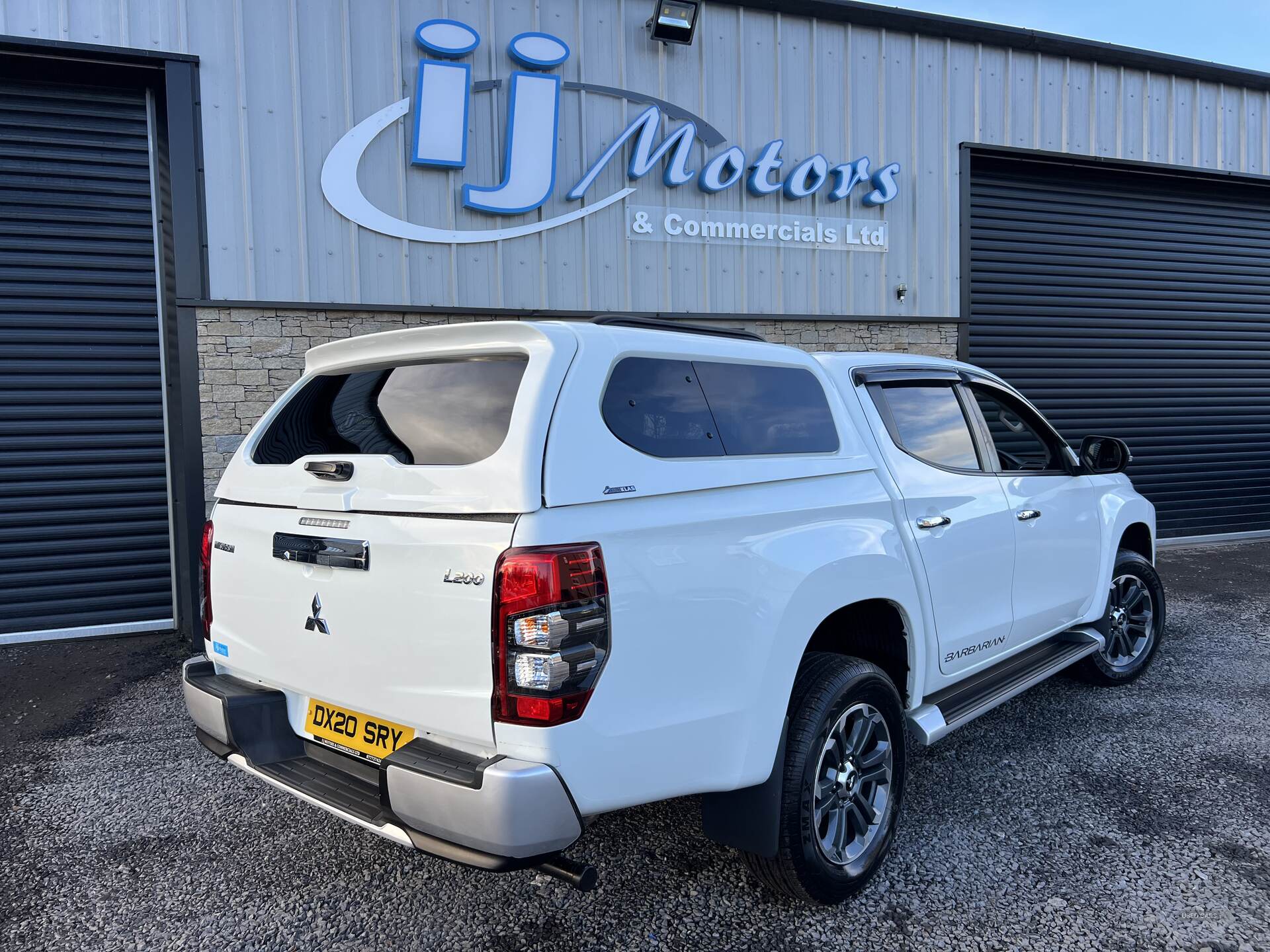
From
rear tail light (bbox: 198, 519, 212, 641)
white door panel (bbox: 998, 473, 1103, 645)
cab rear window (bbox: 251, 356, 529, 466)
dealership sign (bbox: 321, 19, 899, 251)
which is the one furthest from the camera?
dealership sign (bbox: 321, 19, 899, 251)

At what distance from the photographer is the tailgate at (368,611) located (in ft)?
6.92

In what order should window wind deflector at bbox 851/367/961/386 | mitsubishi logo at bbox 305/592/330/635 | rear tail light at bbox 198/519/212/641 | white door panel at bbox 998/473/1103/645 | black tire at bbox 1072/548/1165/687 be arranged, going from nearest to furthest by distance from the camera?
mitsubishi logo at bbox 305/592/330/635
rear tail light at bbox 198/519/212/641
window wind deflector at bbox 851/367/961/386
white door panel at bbox 998/473/1103/645
black tire at bbox 1072/548/1165/687

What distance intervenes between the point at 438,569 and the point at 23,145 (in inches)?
252

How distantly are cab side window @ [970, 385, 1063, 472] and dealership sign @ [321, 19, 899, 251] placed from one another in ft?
12.7

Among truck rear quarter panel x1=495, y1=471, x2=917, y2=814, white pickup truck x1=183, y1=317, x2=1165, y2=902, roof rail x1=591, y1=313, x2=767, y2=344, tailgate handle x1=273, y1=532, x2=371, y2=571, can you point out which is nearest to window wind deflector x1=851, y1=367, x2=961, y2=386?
white pickup truck x1=183, y1=317, x2=1165, y2=902

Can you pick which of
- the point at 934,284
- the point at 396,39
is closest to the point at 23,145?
the point at 396,39

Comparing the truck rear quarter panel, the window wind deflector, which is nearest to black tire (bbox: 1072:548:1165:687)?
the window wind deflector

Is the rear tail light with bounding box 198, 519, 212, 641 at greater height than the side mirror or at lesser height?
lesser

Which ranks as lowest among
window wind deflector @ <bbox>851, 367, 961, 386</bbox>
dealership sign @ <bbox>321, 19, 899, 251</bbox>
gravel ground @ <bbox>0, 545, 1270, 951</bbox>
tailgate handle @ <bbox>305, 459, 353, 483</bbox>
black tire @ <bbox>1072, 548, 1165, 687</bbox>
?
gravel ground @ <bbox>0, 545, 1270, 951</bbox>

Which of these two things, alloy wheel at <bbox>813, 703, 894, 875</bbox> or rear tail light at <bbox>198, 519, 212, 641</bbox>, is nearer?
alloy wheel at <bbox>813, 703, 894, 875</bbox>

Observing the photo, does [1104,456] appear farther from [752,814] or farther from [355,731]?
[355,731]

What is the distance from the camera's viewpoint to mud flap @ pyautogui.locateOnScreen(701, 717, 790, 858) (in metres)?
2.48

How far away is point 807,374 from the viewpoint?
3.13 meters

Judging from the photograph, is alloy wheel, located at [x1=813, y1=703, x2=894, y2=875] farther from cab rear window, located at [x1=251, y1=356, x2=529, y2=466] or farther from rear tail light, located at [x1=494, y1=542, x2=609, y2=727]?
cab rear window, located at [x1=251, y1=356, x2=529, y2=466]
